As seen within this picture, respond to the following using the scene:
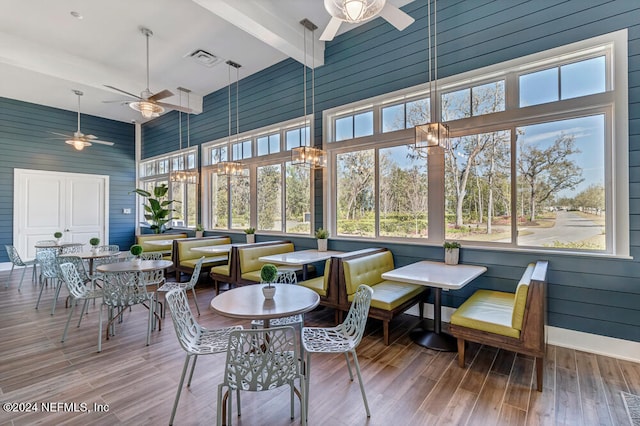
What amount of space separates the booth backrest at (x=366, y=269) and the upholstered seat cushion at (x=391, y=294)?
0.10 meters

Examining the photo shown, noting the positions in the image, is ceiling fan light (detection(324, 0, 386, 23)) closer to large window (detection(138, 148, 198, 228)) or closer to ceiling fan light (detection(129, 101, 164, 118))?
ceiling fan light (detection(129, 101, 164, 118))

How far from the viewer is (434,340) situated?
10.6ft

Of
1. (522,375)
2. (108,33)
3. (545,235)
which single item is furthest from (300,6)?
(522,375)

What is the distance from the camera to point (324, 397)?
2.31m

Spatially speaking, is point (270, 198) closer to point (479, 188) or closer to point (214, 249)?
point (214, 249)

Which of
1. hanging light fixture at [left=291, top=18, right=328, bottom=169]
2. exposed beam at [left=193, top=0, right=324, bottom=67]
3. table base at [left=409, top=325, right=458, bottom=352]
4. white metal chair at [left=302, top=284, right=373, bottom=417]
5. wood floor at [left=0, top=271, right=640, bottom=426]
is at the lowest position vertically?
wood floor at [left=0, top=271, right=640, bottom=426]

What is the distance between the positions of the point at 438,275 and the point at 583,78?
2.58 metres

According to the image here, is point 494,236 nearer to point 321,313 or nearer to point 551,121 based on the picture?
point 551,121

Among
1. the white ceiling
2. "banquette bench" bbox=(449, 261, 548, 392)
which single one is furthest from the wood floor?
the white ceiling

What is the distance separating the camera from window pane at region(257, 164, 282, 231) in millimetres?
6105

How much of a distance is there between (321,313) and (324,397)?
6.47ft

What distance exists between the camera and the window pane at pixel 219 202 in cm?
724

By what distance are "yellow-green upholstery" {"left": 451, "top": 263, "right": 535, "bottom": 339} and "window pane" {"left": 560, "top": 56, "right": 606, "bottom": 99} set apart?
1902mm

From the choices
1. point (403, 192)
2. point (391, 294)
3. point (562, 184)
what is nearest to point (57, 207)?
point (403, 192)
